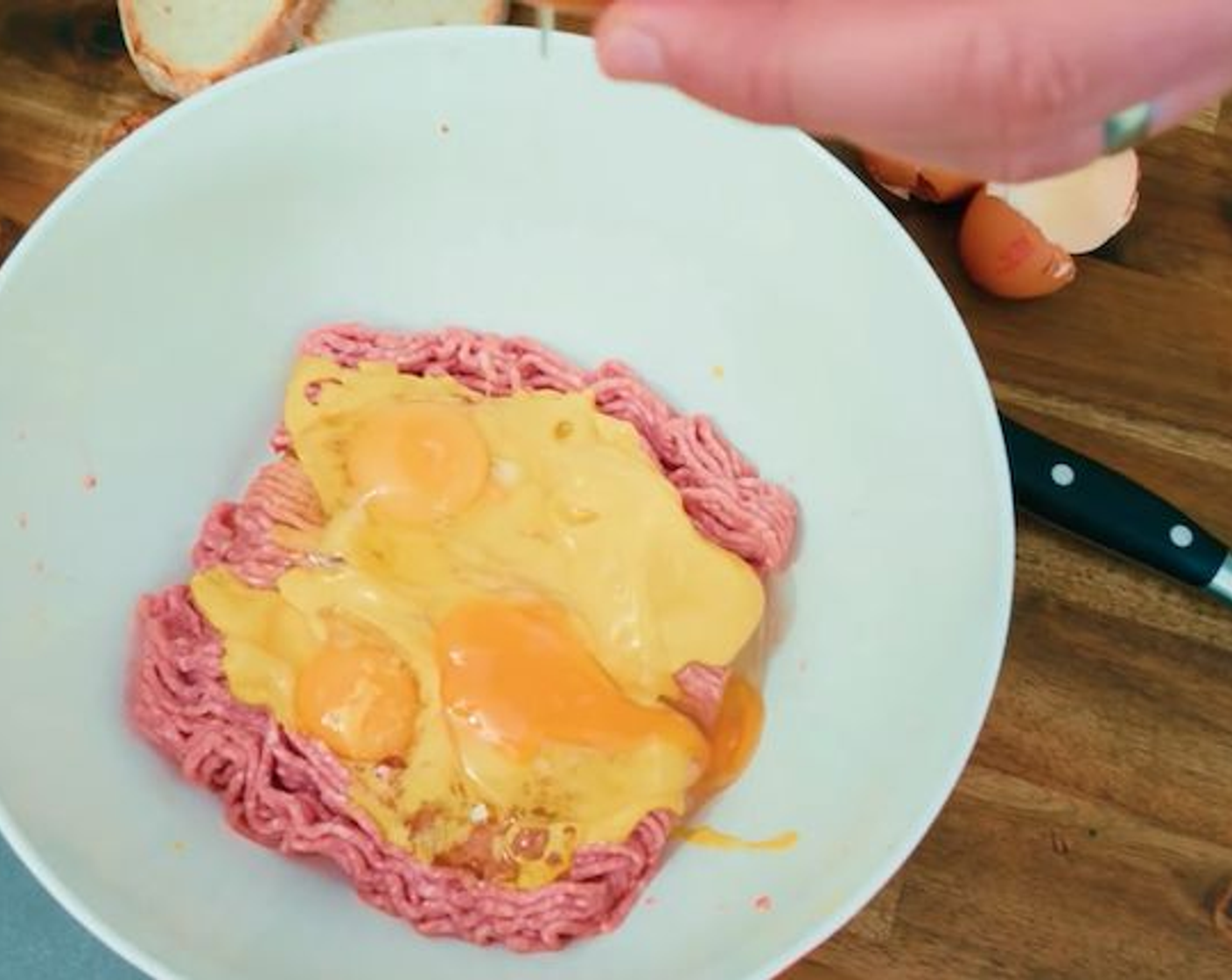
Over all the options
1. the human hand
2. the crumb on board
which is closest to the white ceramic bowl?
the crumb on board

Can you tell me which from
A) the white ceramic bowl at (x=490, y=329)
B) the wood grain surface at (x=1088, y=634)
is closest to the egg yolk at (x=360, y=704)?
the white ceramic bowl at (x=490, y=329)

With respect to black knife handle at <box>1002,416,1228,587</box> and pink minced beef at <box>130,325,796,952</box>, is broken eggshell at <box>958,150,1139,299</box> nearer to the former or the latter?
black knife handle at <box>1002,416,1228,587</box>

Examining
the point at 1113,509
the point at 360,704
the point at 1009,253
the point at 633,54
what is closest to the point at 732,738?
the point at 360,704

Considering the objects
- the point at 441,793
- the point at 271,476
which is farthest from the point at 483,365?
the point at 441,793

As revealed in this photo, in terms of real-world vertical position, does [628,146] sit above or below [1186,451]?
above

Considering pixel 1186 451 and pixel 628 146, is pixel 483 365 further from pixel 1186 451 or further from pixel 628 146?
pixel 1186 451

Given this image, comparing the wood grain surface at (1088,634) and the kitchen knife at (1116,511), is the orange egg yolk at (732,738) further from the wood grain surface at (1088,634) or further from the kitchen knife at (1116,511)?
the kitchen knife at (1116,511)

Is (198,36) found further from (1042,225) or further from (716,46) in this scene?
(716,46)
